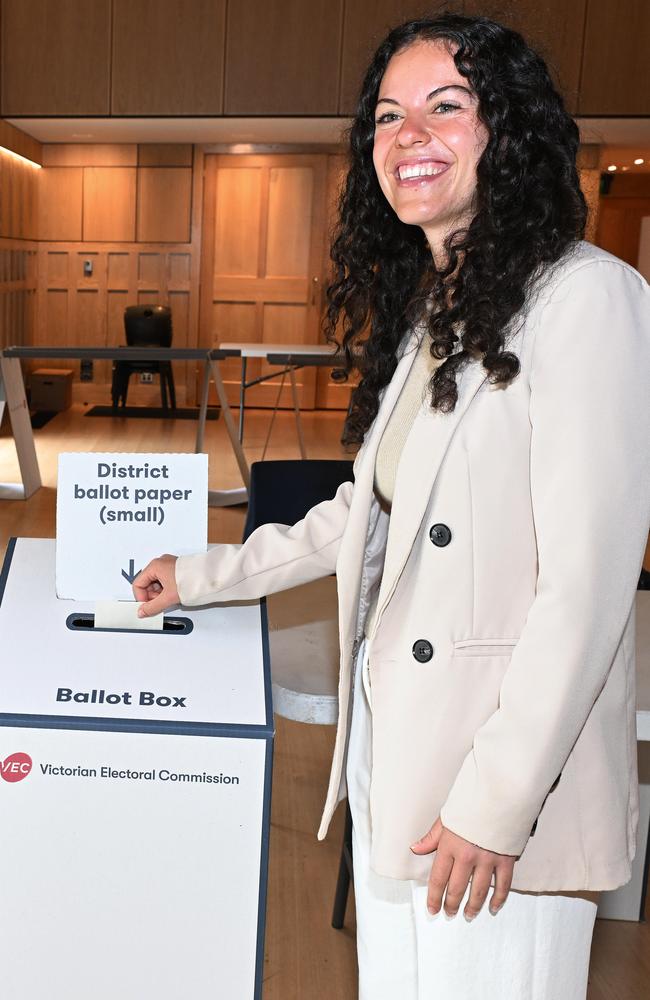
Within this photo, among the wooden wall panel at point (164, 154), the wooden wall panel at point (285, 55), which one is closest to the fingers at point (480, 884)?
the wooden wall panel at point (285, 55)

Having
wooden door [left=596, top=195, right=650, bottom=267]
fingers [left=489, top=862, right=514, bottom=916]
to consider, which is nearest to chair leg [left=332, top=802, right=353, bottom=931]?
fingers [left=489, top=862, right=514, bottom=916]

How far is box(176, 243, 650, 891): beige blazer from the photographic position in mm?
854

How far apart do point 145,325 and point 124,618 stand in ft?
27.4

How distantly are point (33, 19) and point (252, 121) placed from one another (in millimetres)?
1862

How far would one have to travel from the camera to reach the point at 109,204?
961 cm

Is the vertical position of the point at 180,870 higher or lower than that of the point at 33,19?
lower

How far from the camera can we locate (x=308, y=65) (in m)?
Answer: 7.86

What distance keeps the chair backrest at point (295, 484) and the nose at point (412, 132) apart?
1.82 metres

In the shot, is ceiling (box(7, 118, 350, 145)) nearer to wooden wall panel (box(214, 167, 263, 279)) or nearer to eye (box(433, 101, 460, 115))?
wooden wall panel (box(214, 167, 263, 279))

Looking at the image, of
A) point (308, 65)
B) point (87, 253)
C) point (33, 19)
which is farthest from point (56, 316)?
point (308, 65)

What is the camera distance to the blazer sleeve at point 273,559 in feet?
4.27

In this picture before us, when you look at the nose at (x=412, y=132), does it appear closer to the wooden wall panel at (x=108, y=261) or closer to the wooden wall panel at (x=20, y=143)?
the wooden wall panel at (x=20, y=143)

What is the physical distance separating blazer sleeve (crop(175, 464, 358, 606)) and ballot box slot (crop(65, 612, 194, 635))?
0.03m

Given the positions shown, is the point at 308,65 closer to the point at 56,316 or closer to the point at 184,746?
the point at 56,316
